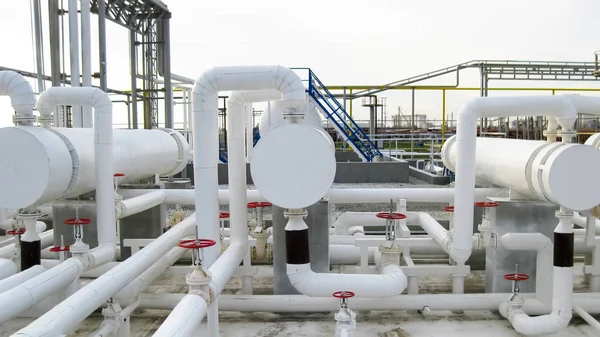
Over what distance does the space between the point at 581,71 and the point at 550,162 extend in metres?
16.8

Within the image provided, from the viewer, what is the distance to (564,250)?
464 centimetres

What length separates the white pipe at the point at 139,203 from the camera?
→ 17.9ft

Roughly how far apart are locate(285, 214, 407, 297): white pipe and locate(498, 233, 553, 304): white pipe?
4.86 ft

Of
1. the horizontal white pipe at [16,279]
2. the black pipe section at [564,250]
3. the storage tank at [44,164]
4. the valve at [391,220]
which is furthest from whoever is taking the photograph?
the valve at [391,220]

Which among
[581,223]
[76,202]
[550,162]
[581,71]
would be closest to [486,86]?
[581,71]

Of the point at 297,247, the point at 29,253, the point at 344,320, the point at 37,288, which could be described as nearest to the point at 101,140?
the point at 29,253

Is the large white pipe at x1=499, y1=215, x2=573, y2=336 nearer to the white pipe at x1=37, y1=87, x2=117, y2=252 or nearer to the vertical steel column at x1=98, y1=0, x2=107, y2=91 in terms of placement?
the white pipe at x1=37, y1=87, x2=117, y2=252

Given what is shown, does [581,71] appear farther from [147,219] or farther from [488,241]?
[147,219]

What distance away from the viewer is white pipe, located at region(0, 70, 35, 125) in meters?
4.59

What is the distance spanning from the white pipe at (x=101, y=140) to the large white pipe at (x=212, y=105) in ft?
3.44

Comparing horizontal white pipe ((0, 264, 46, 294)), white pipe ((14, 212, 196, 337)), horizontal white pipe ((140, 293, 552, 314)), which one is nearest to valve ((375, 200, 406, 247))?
horizontal white pipe ((140, 293, 552, 314))

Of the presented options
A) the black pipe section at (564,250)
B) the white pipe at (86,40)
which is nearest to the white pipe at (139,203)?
the white pipe at (86,40)

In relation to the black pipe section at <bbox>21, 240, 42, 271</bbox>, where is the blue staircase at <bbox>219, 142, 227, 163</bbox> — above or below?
above

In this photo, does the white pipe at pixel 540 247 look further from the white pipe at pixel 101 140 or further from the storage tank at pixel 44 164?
the storage tank at pixel 44 164
